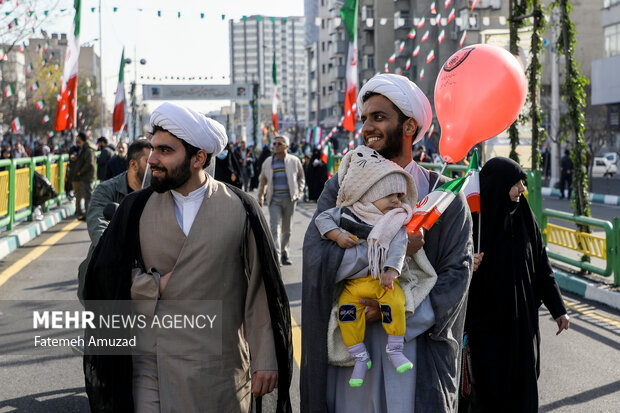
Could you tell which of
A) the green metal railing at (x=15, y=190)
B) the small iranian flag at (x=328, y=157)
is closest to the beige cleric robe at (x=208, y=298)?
the green metal railing at (x=15, y=190)

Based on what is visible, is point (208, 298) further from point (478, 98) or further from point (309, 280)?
point (478, 98)

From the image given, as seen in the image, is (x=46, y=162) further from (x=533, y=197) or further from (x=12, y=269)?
(x=533, y=197)

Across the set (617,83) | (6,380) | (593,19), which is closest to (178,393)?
(6,380)

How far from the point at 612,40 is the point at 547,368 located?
3758cm

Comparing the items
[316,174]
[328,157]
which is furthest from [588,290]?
[316,174]

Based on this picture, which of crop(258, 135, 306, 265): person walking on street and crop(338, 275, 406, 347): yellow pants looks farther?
crop(258, 135, 306, 265): person walking on street

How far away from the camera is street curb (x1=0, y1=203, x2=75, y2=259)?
12.7 metres

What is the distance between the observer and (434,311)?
120 inches

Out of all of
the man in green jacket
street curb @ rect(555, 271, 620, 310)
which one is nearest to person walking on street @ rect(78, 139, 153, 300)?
street curb @ rect(555, 271, 620, 310)

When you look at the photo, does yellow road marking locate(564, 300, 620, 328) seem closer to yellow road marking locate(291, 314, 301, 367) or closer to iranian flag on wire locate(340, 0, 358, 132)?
yellow road marking locate(291, 314, 301, 367)

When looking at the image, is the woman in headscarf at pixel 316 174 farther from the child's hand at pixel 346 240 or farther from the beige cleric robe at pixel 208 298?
the child's hand at pixel 346 240

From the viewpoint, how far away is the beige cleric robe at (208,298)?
3082mm

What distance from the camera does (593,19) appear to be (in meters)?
53.4

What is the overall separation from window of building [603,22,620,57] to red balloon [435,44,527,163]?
127 ft
